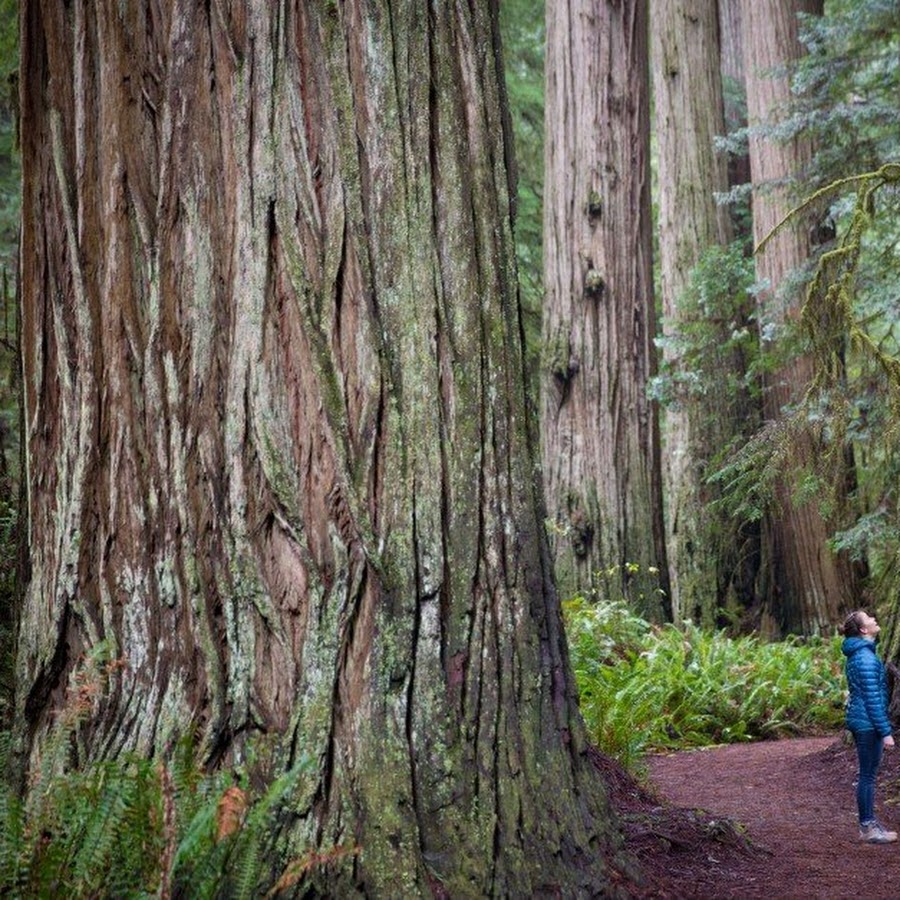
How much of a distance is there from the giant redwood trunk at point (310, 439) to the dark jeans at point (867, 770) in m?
2.27

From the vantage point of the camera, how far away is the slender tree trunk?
464 inches

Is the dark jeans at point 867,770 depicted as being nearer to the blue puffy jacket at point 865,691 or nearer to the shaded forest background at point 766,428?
the blue puffy jacket at point 865,691

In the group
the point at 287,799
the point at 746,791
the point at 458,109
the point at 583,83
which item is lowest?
the point at 746,791

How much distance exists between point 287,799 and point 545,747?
33.1 inches

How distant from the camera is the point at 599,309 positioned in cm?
1184

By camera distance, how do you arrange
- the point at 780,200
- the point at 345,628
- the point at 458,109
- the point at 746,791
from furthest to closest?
the point at 780,200 < the point at 746,791 < the point at 458,109 < the point at 345,628

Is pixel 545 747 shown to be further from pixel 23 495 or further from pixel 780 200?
pixel 780 200

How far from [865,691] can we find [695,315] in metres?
7.19

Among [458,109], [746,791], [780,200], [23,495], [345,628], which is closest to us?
[345,628]

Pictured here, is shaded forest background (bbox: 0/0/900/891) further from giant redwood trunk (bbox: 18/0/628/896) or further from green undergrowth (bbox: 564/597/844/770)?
giant redwood trunk (bbox: 18/0/628/896)

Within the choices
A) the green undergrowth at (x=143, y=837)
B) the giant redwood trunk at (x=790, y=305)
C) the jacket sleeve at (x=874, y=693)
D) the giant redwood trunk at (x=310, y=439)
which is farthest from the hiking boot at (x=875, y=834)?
the giant redwood trunk at (x=790, y=305)

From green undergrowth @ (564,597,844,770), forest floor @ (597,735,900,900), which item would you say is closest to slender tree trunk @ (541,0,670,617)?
green undergrowth @ (564,597,844,770)

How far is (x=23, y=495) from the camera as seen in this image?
4191mm

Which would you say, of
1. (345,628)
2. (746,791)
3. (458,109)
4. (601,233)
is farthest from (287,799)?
(601,233)
